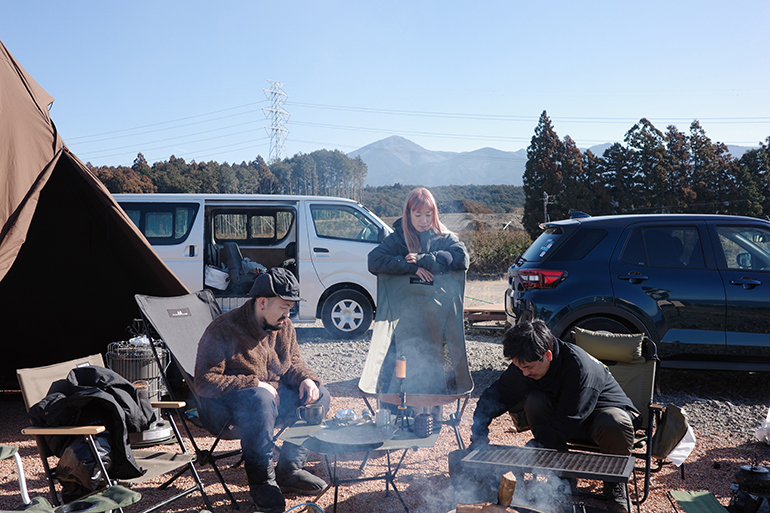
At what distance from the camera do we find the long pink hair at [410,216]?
386 centimetres

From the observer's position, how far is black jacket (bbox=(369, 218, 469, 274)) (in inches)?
150

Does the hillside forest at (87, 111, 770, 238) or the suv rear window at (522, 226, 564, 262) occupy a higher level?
the hillside forest at (87, 111, 770, 238)

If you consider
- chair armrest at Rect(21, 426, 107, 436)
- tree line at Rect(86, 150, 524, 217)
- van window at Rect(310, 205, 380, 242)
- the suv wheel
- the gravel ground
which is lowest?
the gravel ground

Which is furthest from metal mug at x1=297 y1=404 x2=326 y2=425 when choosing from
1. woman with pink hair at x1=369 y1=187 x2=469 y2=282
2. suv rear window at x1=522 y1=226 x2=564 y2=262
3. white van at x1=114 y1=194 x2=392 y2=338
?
white van at x1=114 y1=194 x2=392 y2=338

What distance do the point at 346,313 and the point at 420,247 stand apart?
10.7ft

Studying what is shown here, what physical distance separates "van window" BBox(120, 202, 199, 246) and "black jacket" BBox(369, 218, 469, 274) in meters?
3.81

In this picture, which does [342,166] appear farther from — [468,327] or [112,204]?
[112,204]

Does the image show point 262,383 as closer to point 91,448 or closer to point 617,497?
point 91,448

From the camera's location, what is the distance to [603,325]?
4629mm

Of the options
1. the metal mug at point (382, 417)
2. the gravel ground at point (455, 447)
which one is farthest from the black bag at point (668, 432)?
the metal mug at point (382, 417)

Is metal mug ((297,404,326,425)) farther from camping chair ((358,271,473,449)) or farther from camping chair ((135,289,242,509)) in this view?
camping chair ((358,271,473,449))

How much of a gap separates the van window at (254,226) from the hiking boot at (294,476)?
16.8 ft

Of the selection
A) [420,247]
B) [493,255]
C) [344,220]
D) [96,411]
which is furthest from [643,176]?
[96,411]

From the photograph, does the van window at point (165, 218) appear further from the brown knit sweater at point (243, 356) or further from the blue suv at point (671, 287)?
the blue suv at point (671, 287)
